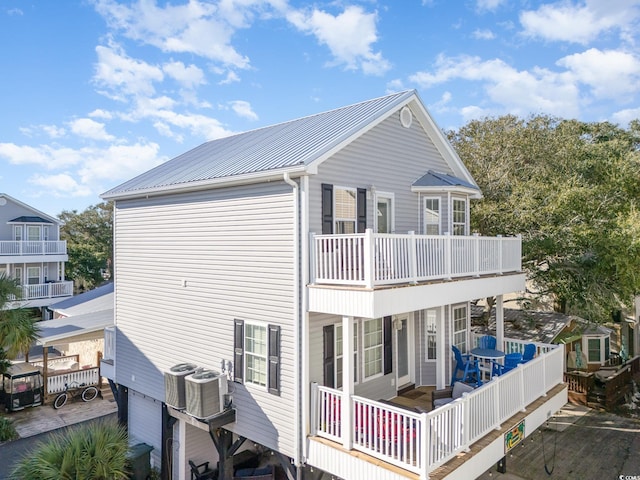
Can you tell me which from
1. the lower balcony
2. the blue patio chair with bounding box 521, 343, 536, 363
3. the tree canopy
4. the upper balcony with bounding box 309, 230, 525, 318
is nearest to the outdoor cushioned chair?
the upper balcony with bounding box 309, 230, 525, 318

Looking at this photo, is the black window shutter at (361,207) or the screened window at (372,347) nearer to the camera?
the black window shutter at (361,207)

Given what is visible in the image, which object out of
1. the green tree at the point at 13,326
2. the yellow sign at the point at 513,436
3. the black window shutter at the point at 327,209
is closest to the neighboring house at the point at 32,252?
the green tree at the point at 13,326

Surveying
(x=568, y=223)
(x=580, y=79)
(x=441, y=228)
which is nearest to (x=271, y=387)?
(x=441, y=228)

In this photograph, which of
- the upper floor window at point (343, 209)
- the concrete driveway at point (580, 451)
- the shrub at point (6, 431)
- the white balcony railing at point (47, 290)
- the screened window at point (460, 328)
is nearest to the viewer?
the upper floor window at point (343, 209)

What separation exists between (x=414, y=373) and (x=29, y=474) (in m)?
9.88

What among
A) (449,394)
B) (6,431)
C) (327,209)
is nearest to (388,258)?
(327,209)

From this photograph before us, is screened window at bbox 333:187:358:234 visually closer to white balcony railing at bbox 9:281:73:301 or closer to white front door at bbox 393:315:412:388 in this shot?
white front door at bbox 393:315:412:388

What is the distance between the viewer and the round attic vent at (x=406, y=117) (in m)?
10.6

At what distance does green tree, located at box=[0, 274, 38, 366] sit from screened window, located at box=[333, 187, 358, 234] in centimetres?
1142

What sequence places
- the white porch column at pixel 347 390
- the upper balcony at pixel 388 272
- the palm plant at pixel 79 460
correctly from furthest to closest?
the palm plant at pixel 79 460, the white porch column at pixel 347 390, the upper balcony at pixel 388 272

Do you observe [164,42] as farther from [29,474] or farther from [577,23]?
[577,23]

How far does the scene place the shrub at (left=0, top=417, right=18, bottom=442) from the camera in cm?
1330

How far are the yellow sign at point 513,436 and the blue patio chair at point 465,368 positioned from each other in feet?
5.76

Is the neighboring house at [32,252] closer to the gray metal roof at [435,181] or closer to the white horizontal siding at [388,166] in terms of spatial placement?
the white horizontal siding at [388,166]
